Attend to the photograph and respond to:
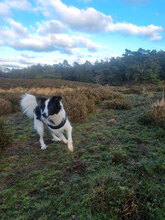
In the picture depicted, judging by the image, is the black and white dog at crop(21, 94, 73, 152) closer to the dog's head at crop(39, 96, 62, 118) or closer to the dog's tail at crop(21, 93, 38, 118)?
the dog's head at crop(39, 96, 62, 118)

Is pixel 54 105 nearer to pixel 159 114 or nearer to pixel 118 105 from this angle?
pixel 159 114

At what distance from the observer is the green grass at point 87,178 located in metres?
1.80

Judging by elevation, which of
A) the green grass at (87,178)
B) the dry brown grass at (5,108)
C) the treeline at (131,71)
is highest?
the treeline at (131,71)

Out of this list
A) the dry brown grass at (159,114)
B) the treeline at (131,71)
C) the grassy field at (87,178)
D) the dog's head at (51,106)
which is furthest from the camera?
the treeline at (131,71)

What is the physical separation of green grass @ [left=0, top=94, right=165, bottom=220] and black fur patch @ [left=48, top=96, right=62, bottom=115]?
3.08ft

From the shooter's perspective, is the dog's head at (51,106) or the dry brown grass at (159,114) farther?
the dry brown grass at (159,114)

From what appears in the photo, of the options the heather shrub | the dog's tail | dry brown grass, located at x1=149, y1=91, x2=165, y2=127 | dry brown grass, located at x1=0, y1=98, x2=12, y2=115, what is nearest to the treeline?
the heather shrub

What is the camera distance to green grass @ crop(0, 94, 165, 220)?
1.80m

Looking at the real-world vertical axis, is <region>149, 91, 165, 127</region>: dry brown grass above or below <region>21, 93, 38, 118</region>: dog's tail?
below

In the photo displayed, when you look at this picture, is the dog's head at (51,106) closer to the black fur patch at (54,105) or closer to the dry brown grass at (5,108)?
the black fur patch at (54,105)

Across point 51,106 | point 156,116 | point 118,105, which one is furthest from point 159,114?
point 51,106

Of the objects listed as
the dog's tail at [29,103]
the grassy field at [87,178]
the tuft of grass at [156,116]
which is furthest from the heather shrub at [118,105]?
the dog's tail at [29,103]

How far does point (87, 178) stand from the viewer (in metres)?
2.38

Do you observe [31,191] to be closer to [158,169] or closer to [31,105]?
[158,169]
